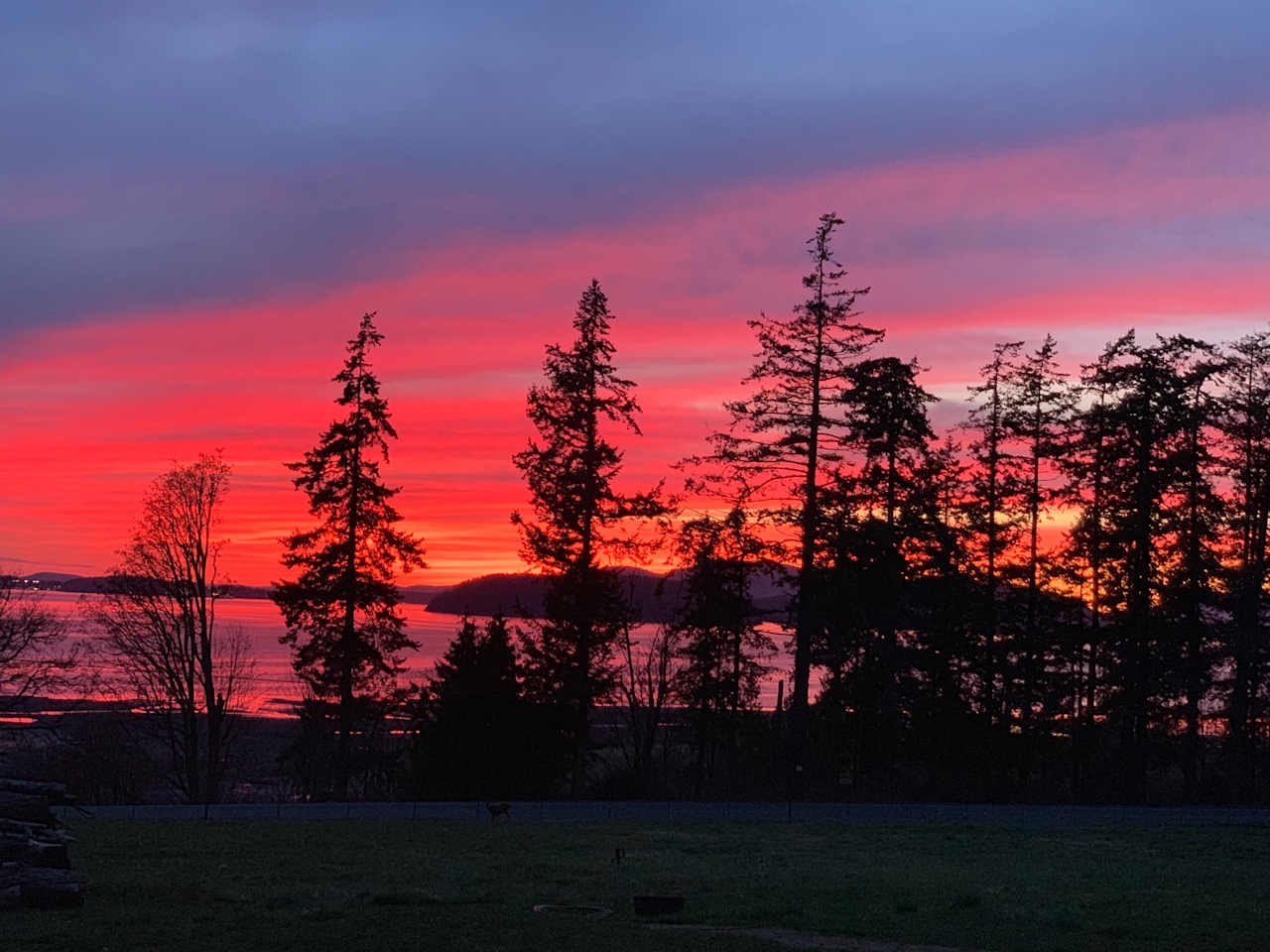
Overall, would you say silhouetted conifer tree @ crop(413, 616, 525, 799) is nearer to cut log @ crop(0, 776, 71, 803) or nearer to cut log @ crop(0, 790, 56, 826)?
cut log @ crop(0, 776, 71, 803)

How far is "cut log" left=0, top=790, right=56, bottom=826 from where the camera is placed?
56.2 ft

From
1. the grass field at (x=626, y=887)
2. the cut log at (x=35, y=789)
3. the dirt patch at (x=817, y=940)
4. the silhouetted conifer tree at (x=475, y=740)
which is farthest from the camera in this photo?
the silhouetted conifer tree at (x=475, y=740)

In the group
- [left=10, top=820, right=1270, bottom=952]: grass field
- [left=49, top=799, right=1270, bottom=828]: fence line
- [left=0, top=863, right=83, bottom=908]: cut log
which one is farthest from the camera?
[left=49, top=799, right=1270, bottom=828]: fence line

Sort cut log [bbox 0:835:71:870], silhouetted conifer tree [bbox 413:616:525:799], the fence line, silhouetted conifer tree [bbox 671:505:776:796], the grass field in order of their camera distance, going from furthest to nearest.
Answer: silhouetted conifer tree [bbox 671:505:776:796] → silhouetted conifer tree [bbox 413:616:525:799] → the fence line → cut log [bbox 0:835:71:870] → the grass field

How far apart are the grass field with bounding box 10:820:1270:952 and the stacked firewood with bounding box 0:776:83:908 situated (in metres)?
0.35

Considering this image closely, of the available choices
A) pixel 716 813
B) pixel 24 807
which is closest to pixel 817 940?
pixel 24 807

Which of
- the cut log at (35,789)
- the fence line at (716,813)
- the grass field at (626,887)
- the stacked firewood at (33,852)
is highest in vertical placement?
the cut log at (35,789)

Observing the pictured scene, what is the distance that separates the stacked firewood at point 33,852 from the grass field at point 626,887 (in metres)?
0.35

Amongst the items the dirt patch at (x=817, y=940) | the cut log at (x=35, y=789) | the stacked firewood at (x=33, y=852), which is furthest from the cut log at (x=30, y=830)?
the dirt patch at (x=817, y=940)

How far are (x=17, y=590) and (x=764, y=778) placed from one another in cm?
2733

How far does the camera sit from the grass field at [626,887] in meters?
14.9

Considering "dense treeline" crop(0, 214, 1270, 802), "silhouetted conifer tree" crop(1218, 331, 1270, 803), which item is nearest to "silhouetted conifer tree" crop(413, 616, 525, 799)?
"dense treeline" crop(0, 214, 1270, 802)

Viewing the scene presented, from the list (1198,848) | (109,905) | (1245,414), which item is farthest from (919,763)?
(109,905)

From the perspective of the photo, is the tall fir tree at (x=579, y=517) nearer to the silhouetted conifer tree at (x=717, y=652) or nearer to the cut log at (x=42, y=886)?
the silhouetted conifer tree at (x=717, y=652)
